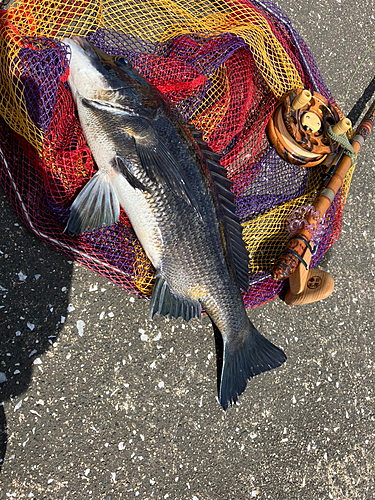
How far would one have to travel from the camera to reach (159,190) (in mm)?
2250

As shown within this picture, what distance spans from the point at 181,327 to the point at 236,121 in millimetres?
1617

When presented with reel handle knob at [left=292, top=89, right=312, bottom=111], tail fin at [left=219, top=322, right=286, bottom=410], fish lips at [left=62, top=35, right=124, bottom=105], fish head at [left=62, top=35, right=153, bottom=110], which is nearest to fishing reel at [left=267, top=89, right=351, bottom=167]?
reel handle knob at [left=292, top=89, right=312, bottom=111]

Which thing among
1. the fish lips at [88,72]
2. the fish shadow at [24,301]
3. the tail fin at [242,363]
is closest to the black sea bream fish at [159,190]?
the fish lips at [88,72]

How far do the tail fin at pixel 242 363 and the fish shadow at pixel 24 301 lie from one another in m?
1.14

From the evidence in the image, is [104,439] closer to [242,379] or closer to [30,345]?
[30,345]

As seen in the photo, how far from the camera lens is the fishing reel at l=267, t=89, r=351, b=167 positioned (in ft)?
9.34

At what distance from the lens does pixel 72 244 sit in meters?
2.41

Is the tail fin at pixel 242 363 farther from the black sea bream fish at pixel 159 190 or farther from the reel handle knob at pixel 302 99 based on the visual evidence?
the reel handle knob at pixel 302 99

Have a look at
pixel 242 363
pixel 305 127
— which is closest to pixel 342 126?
pixel 305 127

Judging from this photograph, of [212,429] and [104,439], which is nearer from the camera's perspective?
[104,439]

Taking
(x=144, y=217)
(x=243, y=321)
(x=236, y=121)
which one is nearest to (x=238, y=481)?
(x=243, y=321)

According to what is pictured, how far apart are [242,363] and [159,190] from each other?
1.27m

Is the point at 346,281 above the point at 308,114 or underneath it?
underneath

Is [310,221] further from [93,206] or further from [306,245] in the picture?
[93,206]
